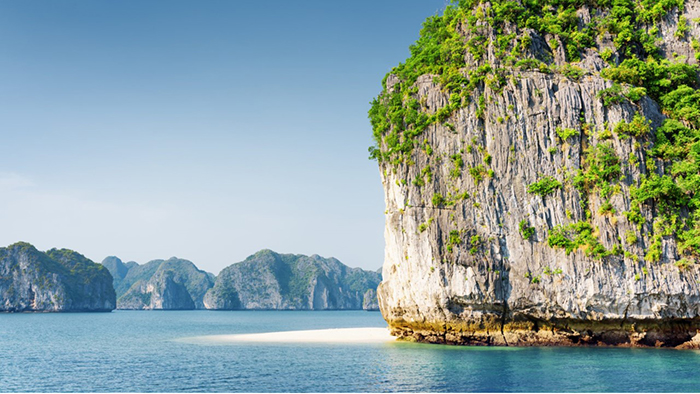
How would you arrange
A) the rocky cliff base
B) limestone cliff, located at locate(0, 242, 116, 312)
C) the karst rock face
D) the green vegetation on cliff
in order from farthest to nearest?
1. limestone cliff, located at locate(0, 242, 116, 312)
2. the green vegetation on cliff
3. the rocky cliff base
4. the karst rock face

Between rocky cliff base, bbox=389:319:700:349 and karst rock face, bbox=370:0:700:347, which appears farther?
rocky cliff base, bbox=389:319:700:349

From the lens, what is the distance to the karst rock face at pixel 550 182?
2936 cm

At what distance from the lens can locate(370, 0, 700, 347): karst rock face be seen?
29359mm

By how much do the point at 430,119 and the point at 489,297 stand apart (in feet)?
40.7

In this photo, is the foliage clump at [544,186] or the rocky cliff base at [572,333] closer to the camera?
the rocky cliff base at [572,333]

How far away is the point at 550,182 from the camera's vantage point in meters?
31.0

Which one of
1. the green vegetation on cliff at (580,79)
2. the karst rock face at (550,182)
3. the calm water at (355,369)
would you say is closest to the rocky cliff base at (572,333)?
the karst rock face at (550,182)

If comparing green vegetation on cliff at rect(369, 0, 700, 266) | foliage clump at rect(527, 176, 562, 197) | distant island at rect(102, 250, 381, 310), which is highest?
green vegetation on cliff at rect(369, 0, 700, 266)

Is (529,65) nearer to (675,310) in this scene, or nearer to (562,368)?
(675,310)

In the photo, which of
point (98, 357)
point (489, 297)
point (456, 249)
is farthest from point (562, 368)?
point (98, 357)

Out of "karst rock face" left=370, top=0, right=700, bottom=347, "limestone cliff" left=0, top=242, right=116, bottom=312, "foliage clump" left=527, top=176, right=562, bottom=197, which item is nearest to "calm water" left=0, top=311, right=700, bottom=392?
"karst rock face" left=370, top=0, right=700, bottom=347

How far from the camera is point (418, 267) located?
33.0 m

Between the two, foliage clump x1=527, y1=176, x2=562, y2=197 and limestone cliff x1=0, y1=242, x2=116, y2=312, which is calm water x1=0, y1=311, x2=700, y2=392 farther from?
limestone cliff x1=0, y1=242, x2=116, y2=312

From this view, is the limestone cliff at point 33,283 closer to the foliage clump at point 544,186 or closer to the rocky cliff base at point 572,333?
the rocky cliff base at point 572,333
